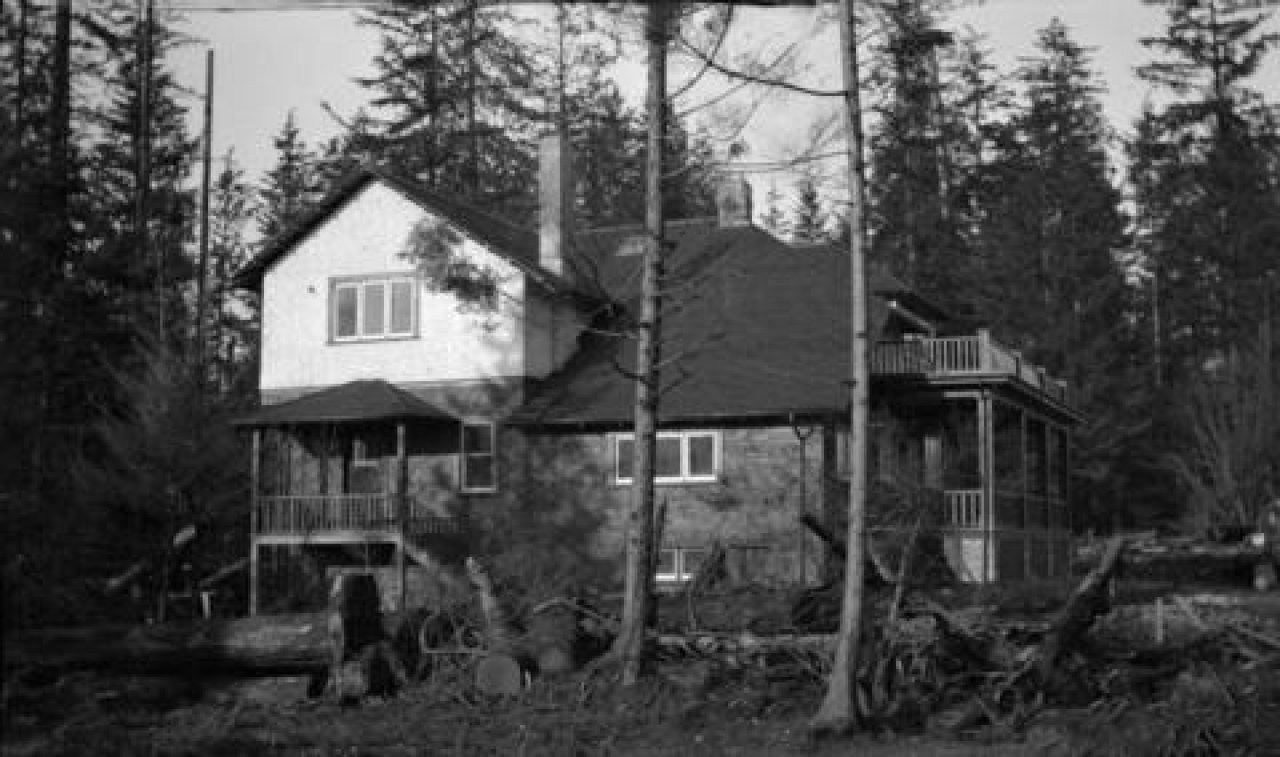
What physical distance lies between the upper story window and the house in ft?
0.14

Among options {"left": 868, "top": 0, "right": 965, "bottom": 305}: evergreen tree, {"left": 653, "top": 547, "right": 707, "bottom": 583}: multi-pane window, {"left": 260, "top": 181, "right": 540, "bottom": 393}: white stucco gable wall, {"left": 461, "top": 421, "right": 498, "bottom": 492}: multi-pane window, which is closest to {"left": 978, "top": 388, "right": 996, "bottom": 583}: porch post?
{"left": 653, "top": 547, "right": 707, "bottom": 583}: multi-pane window

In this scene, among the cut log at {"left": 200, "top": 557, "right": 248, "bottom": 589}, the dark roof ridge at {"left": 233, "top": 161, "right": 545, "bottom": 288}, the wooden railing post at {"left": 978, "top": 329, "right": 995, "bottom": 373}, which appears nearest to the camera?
the wooden railing post at {"left": 978, "top": 329, "right": 995, "bottom": 373}

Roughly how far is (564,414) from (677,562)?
3385 mm

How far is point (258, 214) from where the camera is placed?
51.3 metres

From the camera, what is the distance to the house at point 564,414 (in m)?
25.9

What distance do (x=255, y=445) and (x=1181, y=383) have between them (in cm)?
2758

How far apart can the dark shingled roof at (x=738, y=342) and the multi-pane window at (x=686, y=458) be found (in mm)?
475

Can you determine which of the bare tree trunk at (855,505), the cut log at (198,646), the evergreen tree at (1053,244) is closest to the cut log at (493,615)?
the cut log at (198,646)

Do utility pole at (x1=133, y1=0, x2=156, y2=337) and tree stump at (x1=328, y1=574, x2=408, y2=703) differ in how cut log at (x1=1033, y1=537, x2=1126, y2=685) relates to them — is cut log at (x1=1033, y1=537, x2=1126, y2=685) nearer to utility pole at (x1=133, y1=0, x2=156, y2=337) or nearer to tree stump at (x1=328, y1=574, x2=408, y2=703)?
tree stump at (x1=328, y1=574, x2=408, y2=703)

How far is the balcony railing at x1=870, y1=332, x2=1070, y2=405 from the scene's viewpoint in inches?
1051

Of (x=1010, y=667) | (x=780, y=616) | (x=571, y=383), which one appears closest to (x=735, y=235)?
(x=571, y=383)

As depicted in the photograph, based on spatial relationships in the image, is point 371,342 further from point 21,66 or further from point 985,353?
point 21,66

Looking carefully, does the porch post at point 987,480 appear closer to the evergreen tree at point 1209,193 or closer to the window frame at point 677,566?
the window frame at point 677,566

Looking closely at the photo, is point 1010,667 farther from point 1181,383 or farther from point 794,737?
point 1181,383
